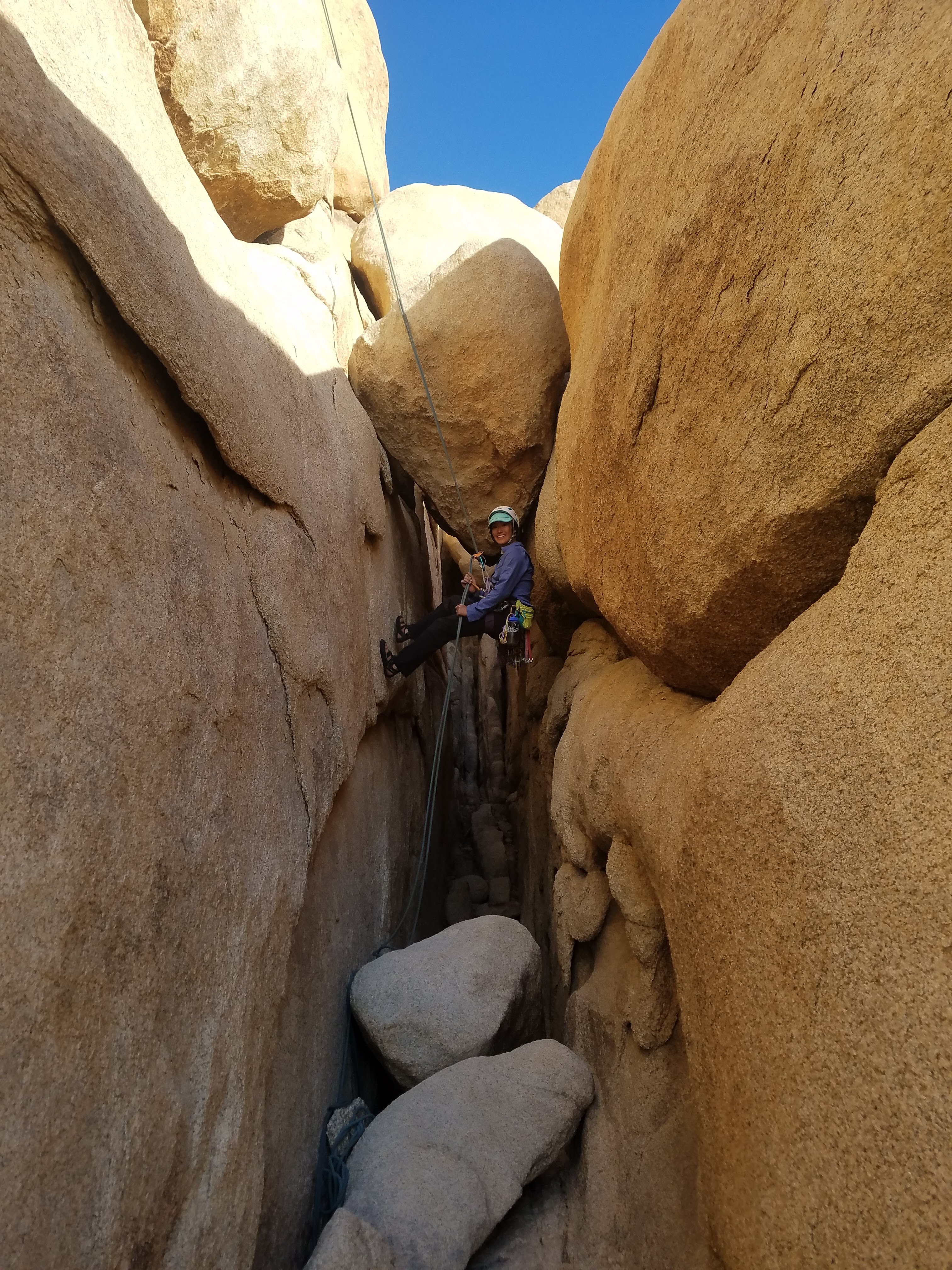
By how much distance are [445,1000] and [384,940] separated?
88 centimetres

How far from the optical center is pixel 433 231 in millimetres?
5992

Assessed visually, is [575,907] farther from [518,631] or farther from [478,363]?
Answer: [478,363]

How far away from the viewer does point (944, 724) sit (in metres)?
1.25

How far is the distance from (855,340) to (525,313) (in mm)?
3655

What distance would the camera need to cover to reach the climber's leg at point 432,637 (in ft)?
14.9

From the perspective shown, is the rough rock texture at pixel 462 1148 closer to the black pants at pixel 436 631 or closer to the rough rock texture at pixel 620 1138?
the rough rock texture at pixel 620 1138

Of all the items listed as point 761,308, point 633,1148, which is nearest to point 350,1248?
point 633,1148

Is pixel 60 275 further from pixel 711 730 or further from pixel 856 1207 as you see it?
pixel 856 1207

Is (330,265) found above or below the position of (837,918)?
above

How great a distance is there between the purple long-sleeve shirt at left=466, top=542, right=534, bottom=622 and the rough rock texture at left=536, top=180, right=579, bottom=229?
5604 mm

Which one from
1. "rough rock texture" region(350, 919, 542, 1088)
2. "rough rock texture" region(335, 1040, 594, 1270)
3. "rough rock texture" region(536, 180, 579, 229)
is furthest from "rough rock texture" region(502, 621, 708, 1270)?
"rough rock texture" region(536, 180, 579, 229)

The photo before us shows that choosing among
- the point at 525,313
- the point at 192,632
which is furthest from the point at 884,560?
the point at 525,313

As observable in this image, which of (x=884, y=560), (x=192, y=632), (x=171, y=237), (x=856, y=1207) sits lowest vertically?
(x=856, y=1207)

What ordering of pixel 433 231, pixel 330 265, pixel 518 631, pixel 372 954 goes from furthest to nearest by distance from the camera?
pixel 433 231
pixel 330 265
pixel 518 631
pixel 372 954
